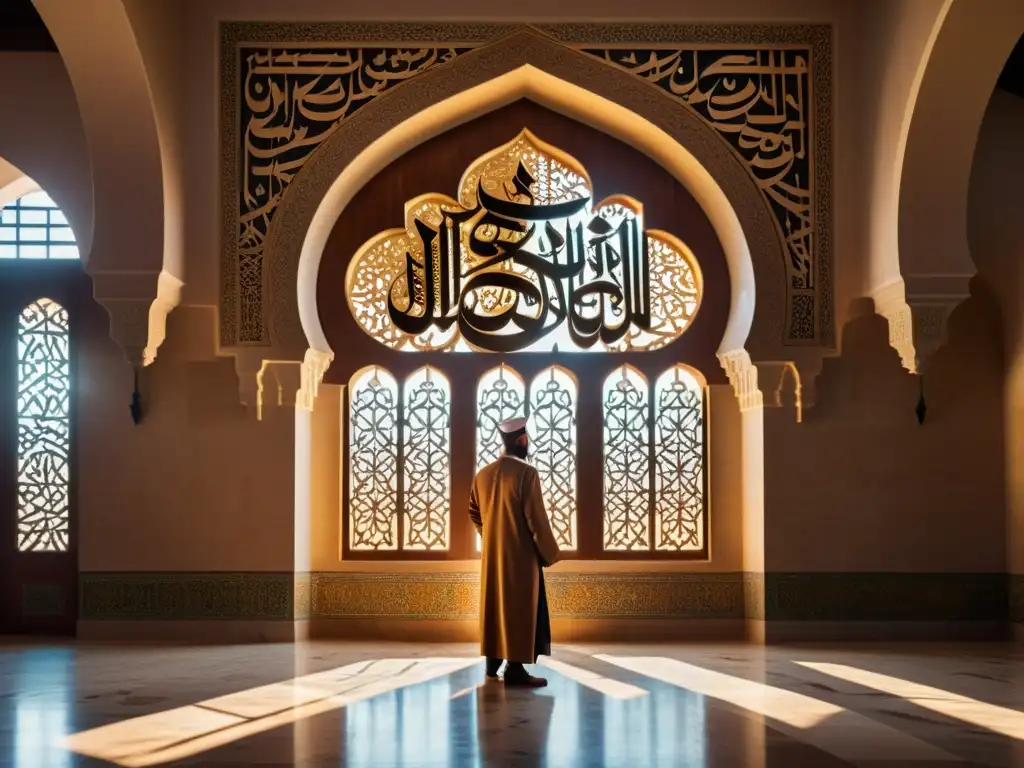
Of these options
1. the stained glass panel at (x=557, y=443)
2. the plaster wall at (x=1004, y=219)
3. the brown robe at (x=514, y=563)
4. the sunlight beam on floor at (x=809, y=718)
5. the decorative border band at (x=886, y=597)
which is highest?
the plaster wall at (x=1004, y=219)

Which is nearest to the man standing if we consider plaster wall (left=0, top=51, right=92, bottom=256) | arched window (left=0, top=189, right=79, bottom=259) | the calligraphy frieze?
the calligraphy frieze

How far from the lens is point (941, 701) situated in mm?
4539

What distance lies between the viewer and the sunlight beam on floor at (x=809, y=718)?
3635 mm

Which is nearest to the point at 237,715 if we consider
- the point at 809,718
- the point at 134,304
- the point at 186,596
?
the point at 809,718

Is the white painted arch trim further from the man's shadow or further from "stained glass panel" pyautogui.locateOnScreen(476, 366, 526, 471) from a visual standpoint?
the man's shadow

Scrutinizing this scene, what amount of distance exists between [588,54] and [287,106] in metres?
1.52

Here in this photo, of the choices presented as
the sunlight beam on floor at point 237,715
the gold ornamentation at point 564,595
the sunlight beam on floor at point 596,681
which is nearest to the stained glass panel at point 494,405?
the gold ornamentation at point 564,595

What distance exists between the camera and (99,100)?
5.91 metres

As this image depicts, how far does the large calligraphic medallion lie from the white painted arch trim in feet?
0.70

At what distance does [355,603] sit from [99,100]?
274 cm

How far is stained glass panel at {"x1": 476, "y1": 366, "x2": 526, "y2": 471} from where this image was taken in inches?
268

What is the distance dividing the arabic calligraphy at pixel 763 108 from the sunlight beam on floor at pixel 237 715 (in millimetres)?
2748

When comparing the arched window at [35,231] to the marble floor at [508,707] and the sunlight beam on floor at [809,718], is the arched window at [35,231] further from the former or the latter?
the sunlight beam on floor at [809,718]

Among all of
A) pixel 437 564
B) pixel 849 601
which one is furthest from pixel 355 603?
pixel 849 601
